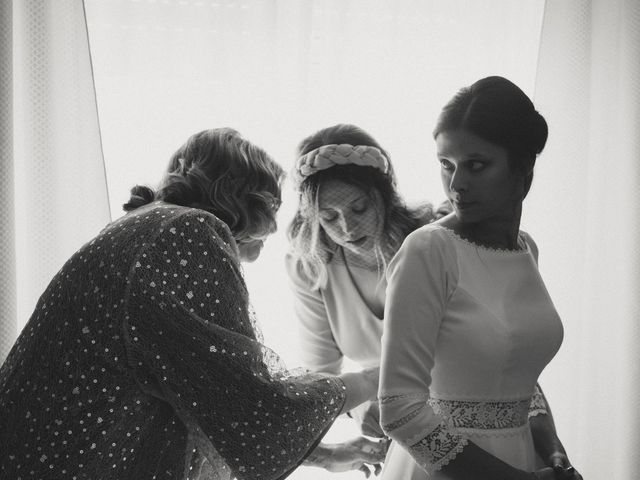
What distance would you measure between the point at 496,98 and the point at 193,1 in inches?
43.0

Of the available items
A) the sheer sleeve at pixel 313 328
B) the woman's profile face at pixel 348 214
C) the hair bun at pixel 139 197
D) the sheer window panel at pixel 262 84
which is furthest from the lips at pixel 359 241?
the hair bun at pixel 139 197

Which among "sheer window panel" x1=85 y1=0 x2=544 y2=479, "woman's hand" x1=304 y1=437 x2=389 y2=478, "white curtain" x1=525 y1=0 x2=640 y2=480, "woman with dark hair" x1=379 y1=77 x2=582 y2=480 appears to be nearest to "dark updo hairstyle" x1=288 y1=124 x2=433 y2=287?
"sheer window panel" x1=85 y1=0 x2=544 y2=479

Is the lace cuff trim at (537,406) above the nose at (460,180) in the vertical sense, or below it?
below

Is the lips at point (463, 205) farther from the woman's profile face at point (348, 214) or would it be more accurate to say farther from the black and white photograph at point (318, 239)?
the woman's profile face at point (348, 214)

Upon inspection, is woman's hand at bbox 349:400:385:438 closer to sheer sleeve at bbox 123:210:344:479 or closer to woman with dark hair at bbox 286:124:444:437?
woman with dark hair at bbox 286:124:444:437

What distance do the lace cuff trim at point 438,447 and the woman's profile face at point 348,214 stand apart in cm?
68

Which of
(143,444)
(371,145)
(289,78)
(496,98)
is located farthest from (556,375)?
(143,444)

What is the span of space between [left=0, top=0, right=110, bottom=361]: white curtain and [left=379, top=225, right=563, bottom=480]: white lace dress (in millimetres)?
1063

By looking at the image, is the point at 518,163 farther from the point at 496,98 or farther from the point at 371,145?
the point at 371,145

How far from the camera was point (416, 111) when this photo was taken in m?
1.89

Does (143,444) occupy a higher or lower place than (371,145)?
lower

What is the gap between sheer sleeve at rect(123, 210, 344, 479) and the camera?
925 mm

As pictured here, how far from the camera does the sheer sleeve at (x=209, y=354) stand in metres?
0.92

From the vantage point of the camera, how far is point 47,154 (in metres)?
1.75
